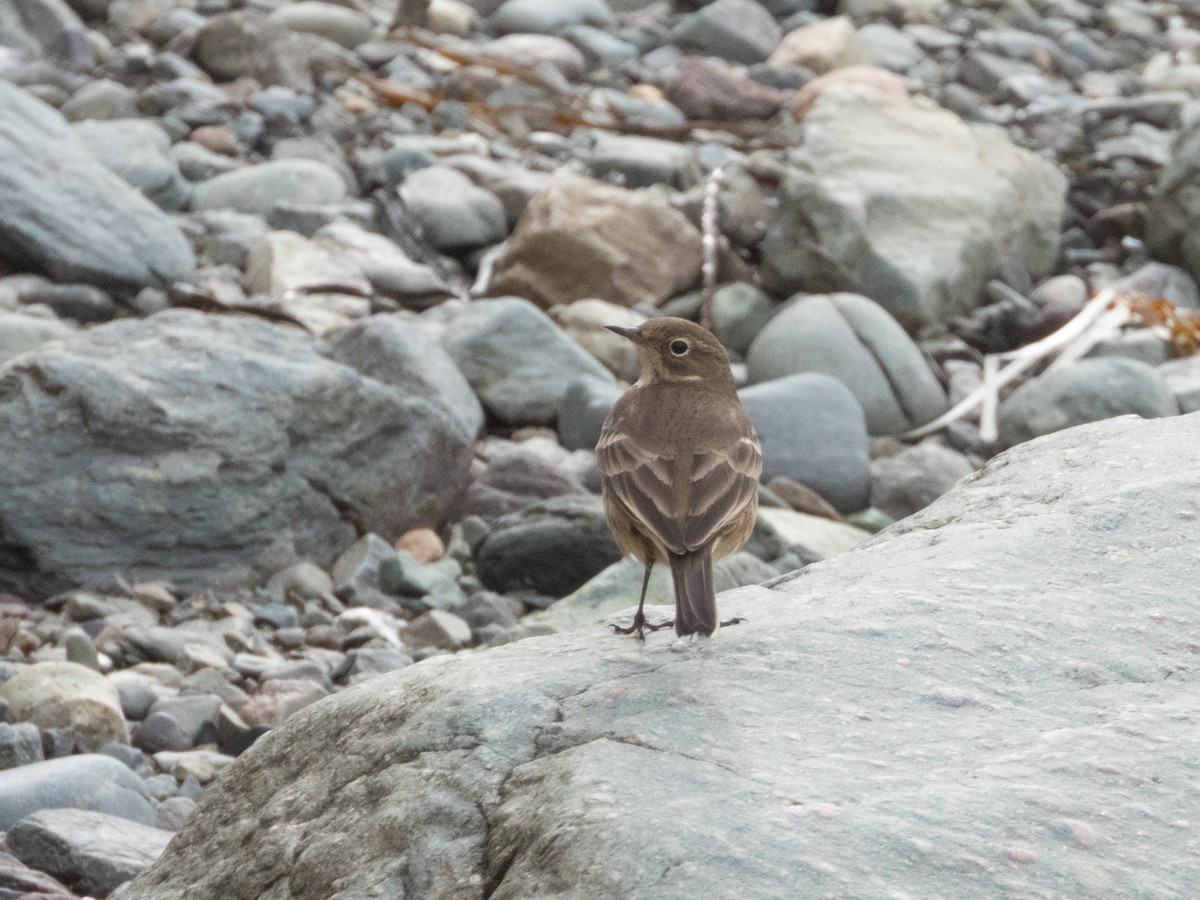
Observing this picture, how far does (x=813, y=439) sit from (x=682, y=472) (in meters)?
6.03

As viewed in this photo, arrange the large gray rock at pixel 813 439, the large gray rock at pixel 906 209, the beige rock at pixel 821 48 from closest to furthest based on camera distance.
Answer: the large gray rock at pixel 813 439 → the large gray rock at pixel 906 209 → the beige rock at pixel 821 48

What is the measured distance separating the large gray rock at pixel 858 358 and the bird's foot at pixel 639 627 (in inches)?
297

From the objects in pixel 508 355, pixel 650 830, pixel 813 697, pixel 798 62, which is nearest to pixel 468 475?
pixel 508 355

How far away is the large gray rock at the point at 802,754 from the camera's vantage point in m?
3.12

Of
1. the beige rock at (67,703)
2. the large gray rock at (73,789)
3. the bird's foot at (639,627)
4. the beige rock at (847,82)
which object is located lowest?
the beige rock at (847,82)

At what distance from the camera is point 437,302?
12297mm

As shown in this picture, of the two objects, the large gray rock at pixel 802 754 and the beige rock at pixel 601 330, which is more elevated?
the large gray rock at pixel 802 754

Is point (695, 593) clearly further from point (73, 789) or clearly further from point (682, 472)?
point (73, 789)

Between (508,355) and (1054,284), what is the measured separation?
21.3 ft

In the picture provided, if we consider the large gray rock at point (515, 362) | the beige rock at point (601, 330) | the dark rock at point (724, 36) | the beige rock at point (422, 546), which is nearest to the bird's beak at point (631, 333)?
the beige rock at point (422, 546)

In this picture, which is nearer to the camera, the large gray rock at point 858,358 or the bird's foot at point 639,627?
the bird's foot at point 639,627

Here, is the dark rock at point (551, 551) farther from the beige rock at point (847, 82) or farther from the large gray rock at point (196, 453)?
the beige rock at point (847, 82)

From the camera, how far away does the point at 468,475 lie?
930cm

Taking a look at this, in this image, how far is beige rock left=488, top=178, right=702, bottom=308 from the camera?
13.2 metres
